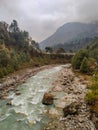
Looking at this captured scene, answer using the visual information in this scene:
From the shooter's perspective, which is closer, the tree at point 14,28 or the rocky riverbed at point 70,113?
the rocky riverbed at point 70,113

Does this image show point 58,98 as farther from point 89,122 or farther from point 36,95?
point 89,122

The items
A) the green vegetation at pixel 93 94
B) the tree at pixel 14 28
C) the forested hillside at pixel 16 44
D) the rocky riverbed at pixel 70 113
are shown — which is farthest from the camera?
the tree at pixel 14 28

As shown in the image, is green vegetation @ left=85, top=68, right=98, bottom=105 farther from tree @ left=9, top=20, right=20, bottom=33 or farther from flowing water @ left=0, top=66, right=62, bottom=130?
tree @ left=9, top=20, right=20, bottom=33

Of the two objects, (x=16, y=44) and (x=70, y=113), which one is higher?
(x=16, y=44)

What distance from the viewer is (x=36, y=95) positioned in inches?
2329

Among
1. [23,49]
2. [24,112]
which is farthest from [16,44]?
[24,112]

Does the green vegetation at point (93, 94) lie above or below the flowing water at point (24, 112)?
above

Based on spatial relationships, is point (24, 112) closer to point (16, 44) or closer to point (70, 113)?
point (70, 113)

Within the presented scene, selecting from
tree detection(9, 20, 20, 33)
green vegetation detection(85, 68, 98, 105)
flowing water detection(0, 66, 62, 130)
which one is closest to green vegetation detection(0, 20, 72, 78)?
tree detection(9, 20, 20, 33)

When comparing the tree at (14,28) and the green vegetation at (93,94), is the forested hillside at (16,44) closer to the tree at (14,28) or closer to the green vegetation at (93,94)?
the tree at (14,28)

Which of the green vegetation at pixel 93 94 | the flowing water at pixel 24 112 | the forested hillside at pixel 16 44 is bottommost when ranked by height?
the flowing water at pixel 24 112

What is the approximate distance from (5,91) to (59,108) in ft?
77.1

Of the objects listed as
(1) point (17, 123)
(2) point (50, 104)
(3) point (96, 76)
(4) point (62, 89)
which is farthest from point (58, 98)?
(1) point (17, 123)

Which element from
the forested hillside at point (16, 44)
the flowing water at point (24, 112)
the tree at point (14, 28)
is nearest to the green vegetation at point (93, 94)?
the flowing water at point (24, 112)
